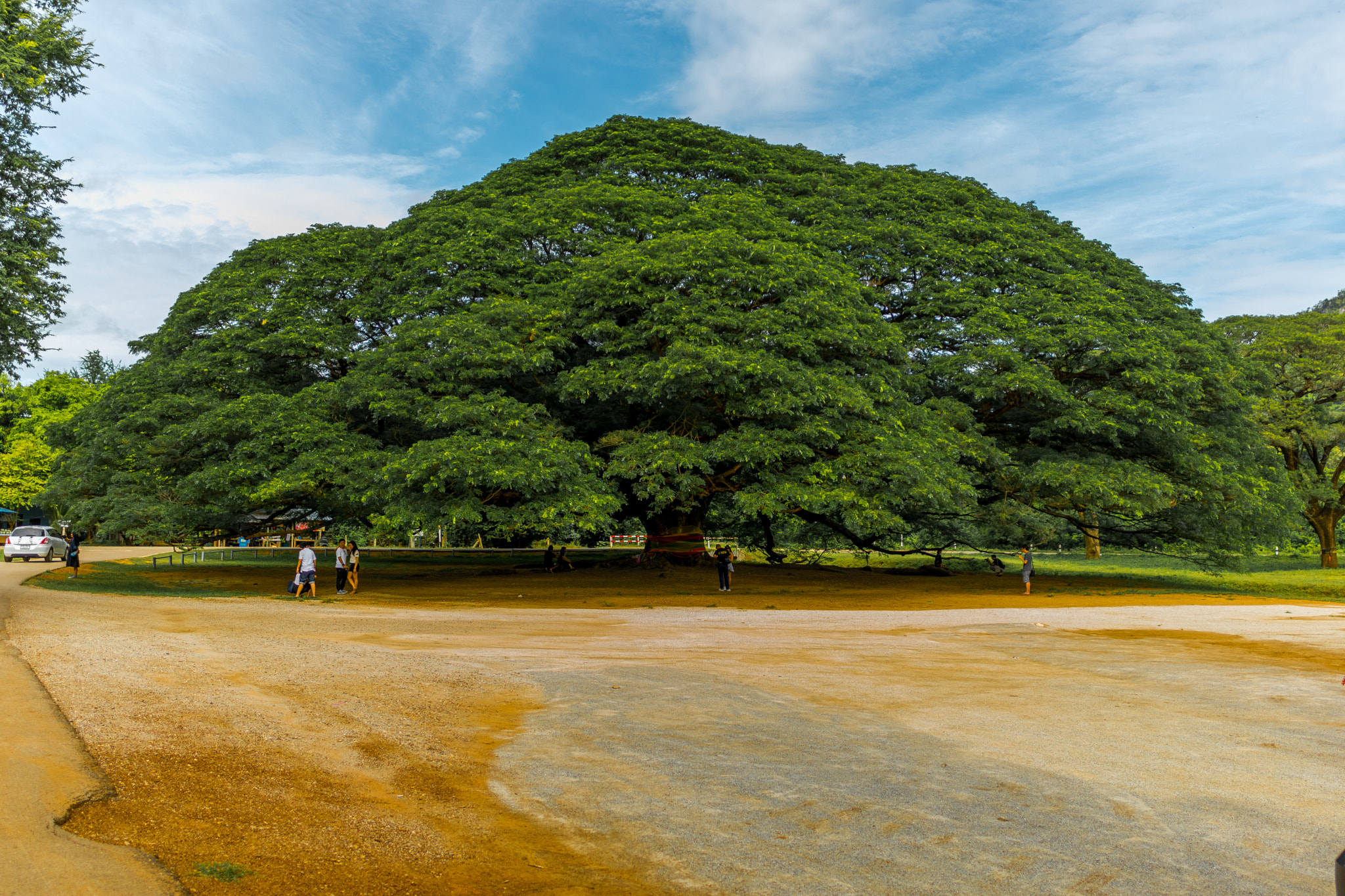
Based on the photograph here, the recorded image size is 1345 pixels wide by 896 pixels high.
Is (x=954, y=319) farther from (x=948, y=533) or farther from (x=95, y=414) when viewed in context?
(x=95, y=414)

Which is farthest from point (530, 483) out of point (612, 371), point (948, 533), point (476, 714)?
point (948, 533)

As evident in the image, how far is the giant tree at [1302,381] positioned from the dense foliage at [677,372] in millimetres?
10986

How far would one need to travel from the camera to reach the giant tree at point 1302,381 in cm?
3497

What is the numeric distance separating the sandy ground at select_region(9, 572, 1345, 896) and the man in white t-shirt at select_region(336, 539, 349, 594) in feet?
27.0

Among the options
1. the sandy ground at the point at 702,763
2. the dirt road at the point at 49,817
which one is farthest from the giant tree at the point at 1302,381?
the dirt road at the point at 49,817

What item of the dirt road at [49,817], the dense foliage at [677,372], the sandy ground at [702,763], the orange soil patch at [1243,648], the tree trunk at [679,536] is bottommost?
the orange soil patch at [1243,648]

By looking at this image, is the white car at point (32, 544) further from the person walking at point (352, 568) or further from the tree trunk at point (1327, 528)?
the tree trunk at point (1327, 528)

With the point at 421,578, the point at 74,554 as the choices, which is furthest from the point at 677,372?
the point at 74,554

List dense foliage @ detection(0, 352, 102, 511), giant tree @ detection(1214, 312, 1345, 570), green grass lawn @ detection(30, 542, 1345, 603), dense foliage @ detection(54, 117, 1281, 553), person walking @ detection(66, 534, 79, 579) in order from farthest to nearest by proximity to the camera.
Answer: dense foliage @ detection(0, 352, 102, 511)
giant tree @ detection(1214, 312, 1345, 570)
person walking @ detection(66, 534, 79, 579)
green grass lawn @ detection(30, 542, 1345, 603)
dense foliage @ detection(54, 117, 1281, 553)

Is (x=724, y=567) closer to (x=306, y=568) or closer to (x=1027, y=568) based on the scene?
(x=1027, y=568)

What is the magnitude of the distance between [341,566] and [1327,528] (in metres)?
43.5

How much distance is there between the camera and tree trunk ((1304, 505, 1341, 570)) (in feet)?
130

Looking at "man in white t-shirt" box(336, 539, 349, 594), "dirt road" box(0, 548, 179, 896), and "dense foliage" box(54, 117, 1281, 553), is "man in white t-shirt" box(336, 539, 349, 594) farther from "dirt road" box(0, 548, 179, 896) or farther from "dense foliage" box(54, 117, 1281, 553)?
"dirt road" box(0, 548, 179, 896)

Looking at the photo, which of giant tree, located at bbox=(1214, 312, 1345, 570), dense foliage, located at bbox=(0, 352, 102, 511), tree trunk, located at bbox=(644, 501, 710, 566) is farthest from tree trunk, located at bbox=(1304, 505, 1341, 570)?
dense foliage, located at bbox=(0, 352, 102, 511)
